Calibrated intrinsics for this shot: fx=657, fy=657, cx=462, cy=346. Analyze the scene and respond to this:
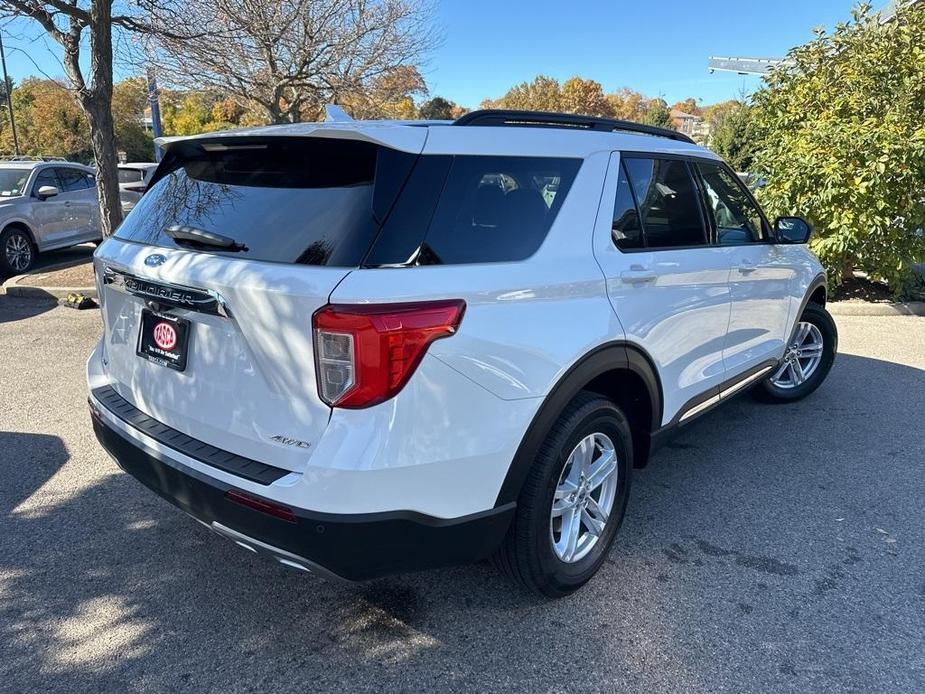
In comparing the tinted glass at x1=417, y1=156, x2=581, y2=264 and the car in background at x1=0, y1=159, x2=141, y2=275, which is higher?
the tinted glass at x1=417, y1=156, x2=581, y2=264

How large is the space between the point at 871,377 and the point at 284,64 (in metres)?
15.1

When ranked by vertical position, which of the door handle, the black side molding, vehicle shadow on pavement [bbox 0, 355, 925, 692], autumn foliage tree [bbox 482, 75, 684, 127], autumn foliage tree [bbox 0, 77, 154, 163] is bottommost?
vehicle shadow on pavement [bbox 0, 355, 925, 692]

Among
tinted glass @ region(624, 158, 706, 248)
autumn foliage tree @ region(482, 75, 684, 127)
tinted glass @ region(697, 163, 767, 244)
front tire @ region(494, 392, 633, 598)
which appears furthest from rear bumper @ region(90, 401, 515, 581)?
autumn foliage tree @ region(482, 75, 684, 127)

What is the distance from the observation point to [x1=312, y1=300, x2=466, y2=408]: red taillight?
6.26 feet

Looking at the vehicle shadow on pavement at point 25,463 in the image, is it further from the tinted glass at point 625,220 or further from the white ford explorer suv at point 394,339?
the tinted glass at point 625,220

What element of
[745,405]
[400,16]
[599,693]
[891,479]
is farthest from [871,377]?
[400,16]

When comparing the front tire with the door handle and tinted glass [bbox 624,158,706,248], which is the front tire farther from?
tinted glass [bbox 624,158,706,248]

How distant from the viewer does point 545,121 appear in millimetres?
2758

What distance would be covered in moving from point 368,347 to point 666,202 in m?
1.95

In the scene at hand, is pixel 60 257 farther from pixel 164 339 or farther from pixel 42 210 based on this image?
pixel 164 339

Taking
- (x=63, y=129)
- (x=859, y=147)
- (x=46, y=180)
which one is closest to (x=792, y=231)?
(x=859, y=147)

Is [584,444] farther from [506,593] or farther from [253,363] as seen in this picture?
[253,363]

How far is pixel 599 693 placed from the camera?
2.26 meters

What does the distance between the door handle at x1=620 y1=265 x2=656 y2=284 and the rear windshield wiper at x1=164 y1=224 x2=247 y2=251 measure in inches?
59.1
